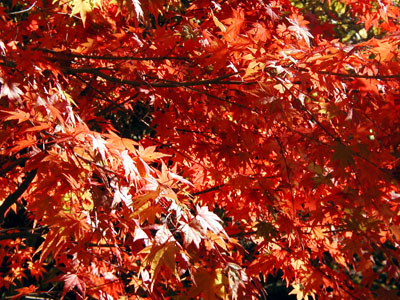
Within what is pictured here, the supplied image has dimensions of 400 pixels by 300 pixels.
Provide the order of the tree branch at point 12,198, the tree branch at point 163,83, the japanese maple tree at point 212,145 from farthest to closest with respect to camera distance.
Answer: the tree branch at point 12,198 < the tree branch at point 163,83 < the japanese maple tree at point 212,145

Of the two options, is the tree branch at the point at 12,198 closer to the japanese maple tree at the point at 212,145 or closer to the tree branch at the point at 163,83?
the japanese maple tree at the point at 212,145

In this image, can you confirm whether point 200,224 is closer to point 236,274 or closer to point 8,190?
point 236,274

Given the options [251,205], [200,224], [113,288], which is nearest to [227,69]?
[251,205]

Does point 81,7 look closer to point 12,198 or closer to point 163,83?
point 163,83

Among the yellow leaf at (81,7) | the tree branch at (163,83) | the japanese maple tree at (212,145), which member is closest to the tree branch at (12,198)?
the japanese maple tree at (212,145)

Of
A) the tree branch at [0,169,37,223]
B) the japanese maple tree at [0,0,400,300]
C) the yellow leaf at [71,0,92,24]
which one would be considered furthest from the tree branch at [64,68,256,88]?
the tree branch at [0,169,37,223]

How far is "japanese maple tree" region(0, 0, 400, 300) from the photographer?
6.51 feet

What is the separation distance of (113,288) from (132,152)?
173 cm

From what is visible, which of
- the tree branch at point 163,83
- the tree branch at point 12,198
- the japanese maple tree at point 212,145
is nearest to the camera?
the japanese maple tree at point 212,145

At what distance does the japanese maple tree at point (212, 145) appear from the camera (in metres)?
1.98

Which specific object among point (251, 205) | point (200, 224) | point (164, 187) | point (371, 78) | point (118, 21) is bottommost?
point (251, 205)

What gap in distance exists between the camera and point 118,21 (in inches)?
133

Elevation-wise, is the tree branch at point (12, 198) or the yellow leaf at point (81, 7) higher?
the yellow leaf at point (81, 7)

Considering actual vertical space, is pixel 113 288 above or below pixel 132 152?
below
